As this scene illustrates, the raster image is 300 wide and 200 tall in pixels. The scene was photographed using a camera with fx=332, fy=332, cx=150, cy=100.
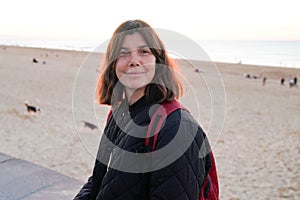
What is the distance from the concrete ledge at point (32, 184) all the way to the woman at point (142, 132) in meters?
0.78

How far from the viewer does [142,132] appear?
4.07 feet

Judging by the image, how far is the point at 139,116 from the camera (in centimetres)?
130

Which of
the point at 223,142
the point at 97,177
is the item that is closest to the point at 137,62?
the point at 97,177

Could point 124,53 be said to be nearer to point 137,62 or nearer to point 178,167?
point 137,62

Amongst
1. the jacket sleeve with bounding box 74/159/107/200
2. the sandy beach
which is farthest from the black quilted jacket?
the sandy beach

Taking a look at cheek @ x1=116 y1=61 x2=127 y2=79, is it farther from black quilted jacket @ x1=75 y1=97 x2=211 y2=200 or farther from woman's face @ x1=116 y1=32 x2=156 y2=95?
black quilted jacket @ x1=75 y1=97 x2=211 y2=200

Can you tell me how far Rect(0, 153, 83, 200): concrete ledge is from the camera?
2271mm

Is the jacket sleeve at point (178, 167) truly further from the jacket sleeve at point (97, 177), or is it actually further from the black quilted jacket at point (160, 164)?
the jacket sleeve at point (97, 177)

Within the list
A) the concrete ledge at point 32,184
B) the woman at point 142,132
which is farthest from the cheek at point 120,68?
the concrete ledge at point 32,184

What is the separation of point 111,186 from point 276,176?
5496mm

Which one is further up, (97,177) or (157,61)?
(157,61)

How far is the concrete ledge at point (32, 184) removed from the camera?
227cm

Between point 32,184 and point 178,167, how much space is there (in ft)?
5.39

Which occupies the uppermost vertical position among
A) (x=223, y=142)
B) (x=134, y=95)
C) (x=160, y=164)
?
(x=134, y=95)
